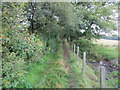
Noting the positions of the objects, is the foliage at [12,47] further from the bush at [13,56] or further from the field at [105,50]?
the field at [105,50]

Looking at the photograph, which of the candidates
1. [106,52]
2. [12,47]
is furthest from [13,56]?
[106,52]

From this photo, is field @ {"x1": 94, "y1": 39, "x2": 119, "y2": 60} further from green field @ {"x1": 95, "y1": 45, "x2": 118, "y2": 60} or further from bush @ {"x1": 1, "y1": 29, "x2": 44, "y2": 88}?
bush @ {"x1": 1, "y1": 29, "x2": 44, "y2": 88}

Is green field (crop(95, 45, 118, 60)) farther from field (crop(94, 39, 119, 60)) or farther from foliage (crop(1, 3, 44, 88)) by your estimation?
foliage (crop(1, 3, 44, 88))

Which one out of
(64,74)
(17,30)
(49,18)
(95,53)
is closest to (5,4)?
(17,30)

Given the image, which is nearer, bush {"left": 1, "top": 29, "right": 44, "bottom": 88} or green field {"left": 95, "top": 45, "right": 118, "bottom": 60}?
bush {"left": 1, "top": 29, "right": 44, "bottom": 88}

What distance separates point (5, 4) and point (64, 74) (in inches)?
141

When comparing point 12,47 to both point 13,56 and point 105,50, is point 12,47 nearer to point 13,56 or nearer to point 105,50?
point 13,56

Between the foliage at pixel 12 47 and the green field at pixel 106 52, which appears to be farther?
the green field at pixel 106 52

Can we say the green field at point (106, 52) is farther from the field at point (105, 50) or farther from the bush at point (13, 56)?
the bush at point (13, 56)

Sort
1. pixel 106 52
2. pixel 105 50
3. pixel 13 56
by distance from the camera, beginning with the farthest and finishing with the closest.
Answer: pixel 105 50 < pixel 106 52 < pixel 13 56

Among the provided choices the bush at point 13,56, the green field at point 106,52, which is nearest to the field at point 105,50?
the green field at point 106,52

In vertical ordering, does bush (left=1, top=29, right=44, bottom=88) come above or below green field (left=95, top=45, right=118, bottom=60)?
above

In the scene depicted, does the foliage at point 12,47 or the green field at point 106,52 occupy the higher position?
the foliage at point 12,47

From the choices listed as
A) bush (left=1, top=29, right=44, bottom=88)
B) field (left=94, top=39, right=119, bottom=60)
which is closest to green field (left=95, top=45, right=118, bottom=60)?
field (left=94, top=39, right=119, bottom=60)
